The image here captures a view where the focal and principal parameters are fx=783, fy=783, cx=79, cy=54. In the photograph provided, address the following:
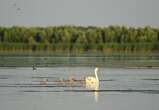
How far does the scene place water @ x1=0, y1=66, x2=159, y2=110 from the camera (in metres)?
19.1

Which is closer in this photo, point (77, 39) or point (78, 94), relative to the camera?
point (78, 94)

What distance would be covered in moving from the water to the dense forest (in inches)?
1260

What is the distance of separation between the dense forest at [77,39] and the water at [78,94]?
32.0 m

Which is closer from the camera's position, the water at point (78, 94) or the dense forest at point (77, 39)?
the water at point (78, 94)

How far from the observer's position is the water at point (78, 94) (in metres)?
19.1

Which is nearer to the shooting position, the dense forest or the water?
the water

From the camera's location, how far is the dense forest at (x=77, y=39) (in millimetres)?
61566

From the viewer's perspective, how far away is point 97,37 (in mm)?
65438

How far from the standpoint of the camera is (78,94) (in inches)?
879

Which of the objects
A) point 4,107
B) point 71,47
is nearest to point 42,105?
point 4,107

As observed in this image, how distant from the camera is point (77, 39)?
6431 cm

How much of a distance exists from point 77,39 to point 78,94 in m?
42.1

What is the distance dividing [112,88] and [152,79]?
14.8ft

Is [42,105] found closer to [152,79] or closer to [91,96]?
[91,96]
